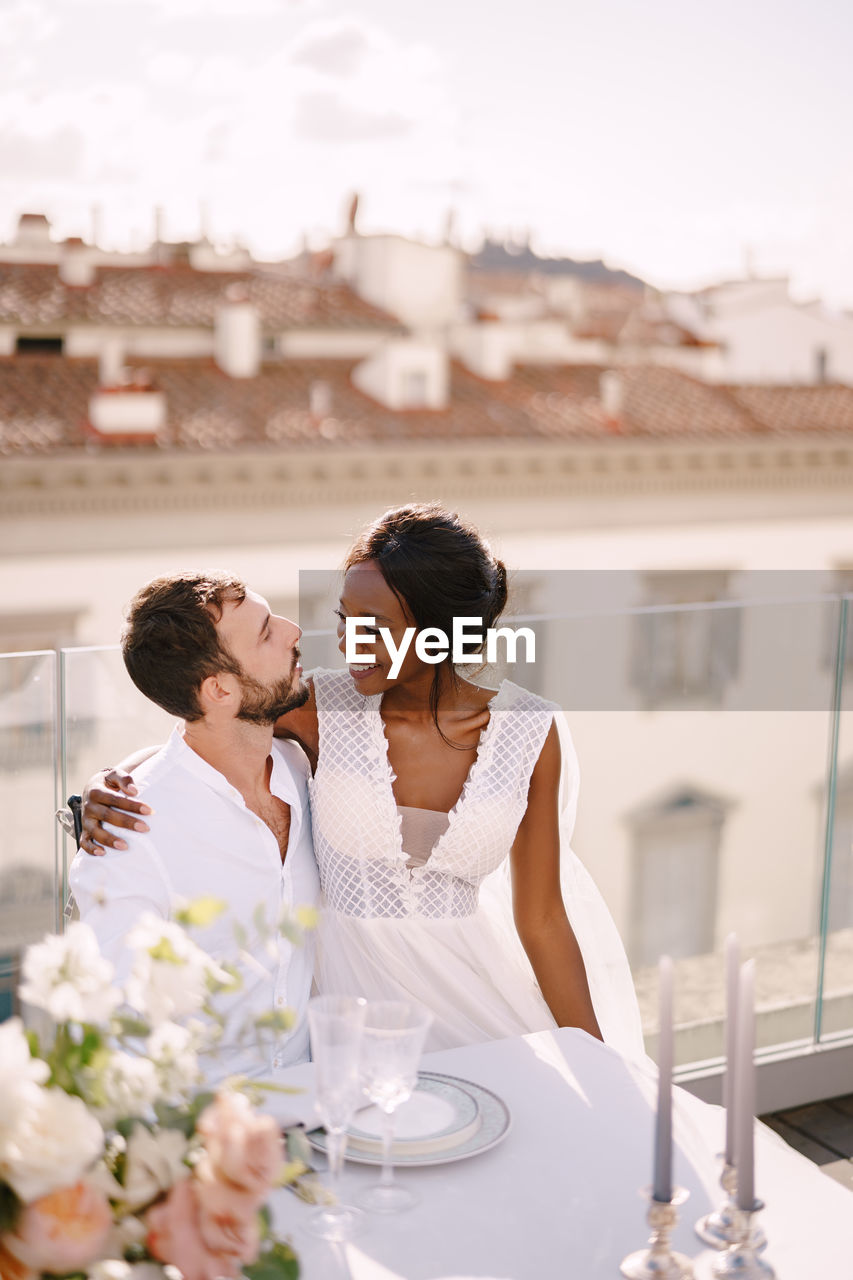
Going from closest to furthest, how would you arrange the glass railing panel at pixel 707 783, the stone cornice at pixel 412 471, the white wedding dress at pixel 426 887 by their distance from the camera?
the white wedding dress at pixel 426 887
the glass railing panel at pixel 707 783
the stone cornice at pixel 412 471

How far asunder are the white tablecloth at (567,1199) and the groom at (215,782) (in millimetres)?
356

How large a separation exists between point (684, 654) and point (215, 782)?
140 cm

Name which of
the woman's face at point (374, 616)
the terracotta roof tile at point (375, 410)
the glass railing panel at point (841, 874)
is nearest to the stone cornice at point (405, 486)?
the terracotta roof tile at point (375, 410)

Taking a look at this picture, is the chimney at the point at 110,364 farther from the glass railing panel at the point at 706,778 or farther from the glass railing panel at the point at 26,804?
the glass railing panel at the point at 26,804

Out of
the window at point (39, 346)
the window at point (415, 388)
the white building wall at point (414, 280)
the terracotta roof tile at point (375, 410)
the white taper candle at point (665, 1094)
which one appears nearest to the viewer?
the white taper candle at point (665, 1094)

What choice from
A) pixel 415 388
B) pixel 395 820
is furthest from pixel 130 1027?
pixel 415 388

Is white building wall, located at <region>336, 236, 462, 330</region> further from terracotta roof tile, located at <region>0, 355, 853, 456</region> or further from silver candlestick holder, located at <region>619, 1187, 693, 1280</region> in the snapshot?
silver candlestick holder, located at <region>619, 1187, 693, 1280</region>

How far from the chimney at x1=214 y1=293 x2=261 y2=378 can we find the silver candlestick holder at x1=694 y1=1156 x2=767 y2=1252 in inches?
663

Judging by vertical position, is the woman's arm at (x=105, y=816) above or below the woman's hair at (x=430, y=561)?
below

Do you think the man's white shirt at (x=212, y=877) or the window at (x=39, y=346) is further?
the window at (x=39, y=346)

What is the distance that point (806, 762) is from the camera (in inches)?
124

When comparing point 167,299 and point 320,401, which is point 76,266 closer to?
point 167,299

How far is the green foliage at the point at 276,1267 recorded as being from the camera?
82 centimetres

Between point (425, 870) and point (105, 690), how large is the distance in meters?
0.67
